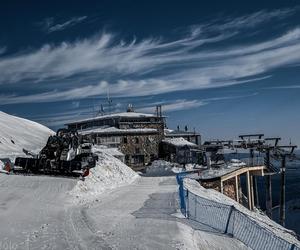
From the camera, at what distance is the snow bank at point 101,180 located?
76.0 ft

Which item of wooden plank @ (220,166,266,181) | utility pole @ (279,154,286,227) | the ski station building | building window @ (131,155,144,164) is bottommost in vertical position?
utility pole @ (279,154,286,227)

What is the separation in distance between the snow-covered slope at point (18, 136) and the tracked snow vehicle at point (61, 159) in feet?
23.2

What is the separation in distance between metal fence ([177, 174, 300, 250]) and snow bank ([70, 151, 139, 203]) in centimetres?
612

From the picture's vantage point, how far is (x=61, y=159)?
31000mm

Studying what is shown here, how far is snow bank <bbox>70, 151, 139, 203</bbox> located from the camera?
76.0ft

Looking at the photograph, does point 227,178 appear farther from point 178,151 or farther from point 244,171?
point 178,151

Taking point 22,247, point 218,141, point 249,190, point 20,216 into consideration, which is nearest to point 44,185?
point 20,216

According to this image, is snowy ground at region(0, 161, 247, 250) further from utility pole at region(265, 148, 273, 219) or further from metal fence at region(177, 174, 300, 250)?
utility pole at region(265, 148, 273, 219)

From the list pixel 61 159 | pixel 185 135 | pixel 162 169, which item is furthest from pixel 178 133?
pixel 61 159

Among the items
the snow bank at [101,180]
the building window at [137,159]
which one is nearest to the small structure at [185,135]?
the building window at [137,159]

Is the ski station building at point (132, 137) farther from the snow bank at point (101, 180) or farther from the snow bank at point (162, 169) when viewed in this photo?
the snow bank at point (101, 180)

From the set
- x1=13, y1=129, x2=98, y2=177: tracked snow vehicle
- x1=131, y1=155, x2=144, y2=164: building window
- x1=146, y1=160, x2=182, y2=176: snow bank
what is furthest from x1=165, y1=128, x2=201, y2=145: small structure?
x1=13, y1=129, x2=98, y2=177: tracked snow vehicle

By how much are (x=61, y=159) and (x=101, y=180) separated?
13.1 ft

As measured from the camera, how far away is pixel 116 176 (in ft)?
111
